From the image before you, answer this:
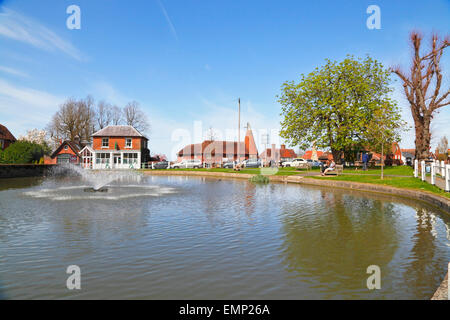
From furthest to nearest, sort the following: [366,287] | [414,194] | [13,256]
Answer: [414,194] < [13,256] < [366,287]

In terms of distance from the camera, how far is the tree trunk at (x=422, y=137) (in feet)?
99.5

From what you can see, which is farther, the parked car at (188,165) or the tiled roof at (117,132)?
the tiled roof at (117,132)

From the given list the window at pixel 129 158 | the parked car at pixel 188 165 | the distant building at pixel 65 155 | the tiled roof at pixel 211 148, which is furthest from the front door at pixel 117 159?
the tiled roof at pixel 211 148

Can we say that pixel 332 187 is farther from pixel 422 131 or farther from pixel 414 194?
pixel 422 131

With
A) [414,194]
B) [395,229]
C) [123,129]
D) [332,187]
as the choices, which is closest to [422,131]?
[332,187]

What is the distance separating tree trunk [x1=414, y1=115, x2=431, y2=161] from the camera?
3032 cm

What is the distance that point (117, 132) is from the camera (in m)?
56.2

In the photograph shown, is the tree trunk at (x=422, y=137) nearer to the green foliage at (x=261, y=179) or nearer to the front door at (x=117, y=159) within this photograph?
the green foliage at (x=261, y=179)

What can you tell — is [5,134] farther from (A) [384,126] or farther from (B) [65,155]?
(A) [384,126]

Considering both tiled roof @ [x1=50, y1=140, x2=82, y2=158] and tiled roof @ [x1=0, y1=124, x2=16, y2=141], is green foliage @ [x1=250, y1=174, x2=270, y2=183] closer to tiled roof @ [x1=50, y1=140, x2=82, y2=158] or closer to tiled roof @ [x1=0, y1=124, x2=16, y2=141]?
tiled roof @ [x1=50, y1=140, x2=82, y2=158]

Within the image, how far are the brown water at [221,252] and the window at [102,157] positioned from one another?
4531 centimetres

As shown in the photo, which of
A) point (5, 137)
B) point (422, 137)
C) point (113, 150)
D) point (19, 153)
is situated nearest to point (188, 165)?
point (113, 150)
